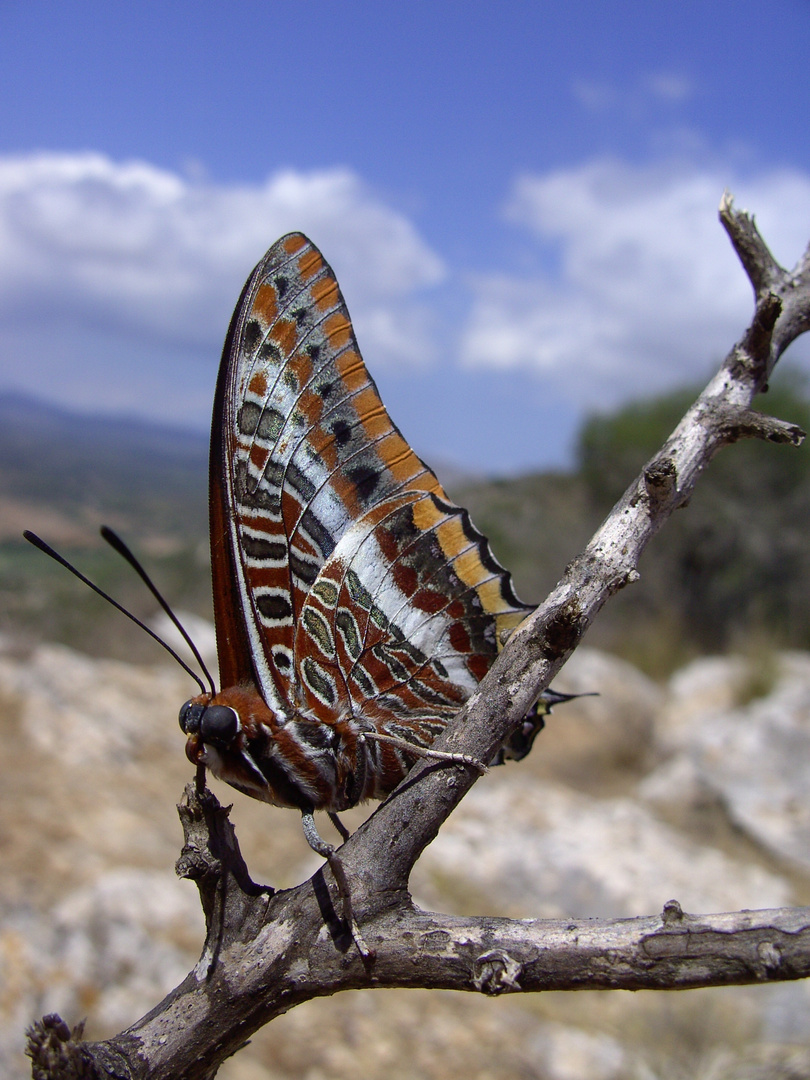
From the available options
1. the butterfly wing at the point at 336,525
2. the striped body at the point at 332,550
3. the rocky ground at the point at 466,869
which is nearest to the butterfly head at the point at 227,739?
the striped body at the point at 332,550

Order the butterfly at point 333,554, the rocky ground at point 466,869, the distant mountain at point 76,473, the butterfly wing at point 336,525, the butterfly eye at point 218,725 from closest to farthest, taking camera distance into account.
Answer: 1. the butterfly eye at point 218,725
2. the butterfly at point 333,554
3. the butterfly wing at point 336,525
4. the rocky ground at point 466,869
5. the distant mountain at point 76,473

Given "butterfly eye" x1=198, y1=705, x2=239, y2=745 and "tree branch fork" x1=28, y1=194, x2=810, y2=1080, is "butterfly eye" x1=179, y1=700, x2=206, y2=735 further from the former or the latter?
"tree branch fork" x1=28, y1=194, x2=810, y2=1080

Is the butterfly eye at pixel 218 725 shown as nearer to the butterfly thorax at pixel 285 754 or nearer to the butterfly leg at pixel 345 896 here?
the butterfly thorax at pixel 285 754

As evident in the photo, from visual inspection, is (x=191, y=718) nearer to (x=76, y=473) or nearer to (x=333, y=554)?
(x=333, y=554)

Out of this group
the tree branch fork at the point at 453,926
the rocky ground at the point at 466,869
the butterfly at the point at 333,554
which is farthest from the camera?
the rocky ground at the point at 466,869

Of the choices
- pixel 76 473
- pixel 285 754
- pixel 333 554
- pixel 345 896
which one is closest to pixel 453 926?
pixel 345 896

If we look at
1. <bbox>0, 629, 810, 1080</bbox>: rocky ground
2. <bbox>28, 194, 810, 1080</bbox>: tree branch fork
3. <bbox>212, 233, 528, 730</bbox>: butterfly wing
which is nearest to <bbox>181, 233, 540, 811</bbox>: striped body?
<bbox>212, 233, 528, 730</bbox>: butterfly wing
